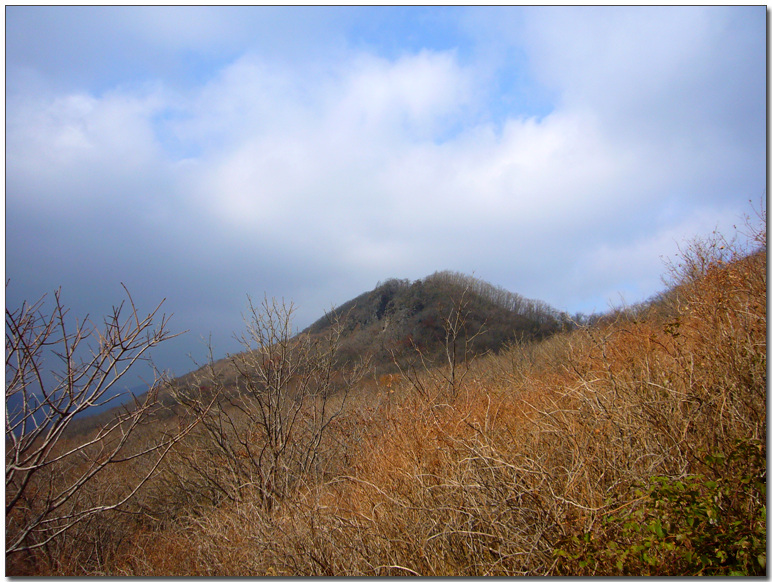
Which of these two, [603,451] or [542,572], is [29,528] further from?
[603,451]

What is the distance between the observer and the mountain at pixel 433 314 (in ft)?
124

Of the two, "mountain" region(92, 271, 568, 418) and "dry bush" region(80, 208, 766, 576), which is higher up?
"mountain" region(92, 271, 568, 418)

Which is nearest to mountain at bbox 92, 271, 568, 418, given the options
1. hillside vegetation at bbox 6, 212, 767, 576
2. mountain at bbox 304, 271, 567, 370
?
mountain at bbox 304, 271, 567, 370

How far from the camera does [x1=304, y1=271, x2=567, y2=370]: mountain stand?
1494 inches

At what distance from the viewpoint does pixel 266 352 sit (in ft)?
33.9

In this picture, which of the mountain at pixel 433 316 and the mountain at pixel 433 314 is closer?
the mountain at pixel 433 316

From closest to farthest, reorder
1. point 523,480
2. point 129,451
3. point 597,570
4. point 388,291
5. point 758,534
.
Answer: point 758,534
point 597,570
point 523,480
point 129,451
point 388,291

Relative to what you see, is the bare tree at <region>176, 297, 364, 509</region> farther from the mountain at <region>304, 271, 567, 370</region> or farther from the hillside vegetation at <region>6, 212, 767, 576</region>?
the mountain at <region>304, 271, 567, 370</region>

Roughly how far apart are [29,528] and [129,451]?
71.8 feet

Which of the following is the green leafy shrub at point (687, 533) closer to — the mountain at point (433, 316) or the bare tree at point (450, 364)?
the bare tree at point (450, 364)

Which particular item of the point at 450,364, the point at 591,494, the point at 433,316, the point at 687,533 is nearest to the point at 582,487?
the point at 591,494

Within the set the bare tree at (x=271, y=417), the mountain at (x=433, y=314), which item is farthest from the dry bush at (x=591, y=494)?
the mountain at (x=433, y=314)

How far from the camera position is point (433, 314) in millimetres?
46062

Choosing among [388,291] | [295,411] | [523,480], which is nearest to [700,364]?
[523,480]
